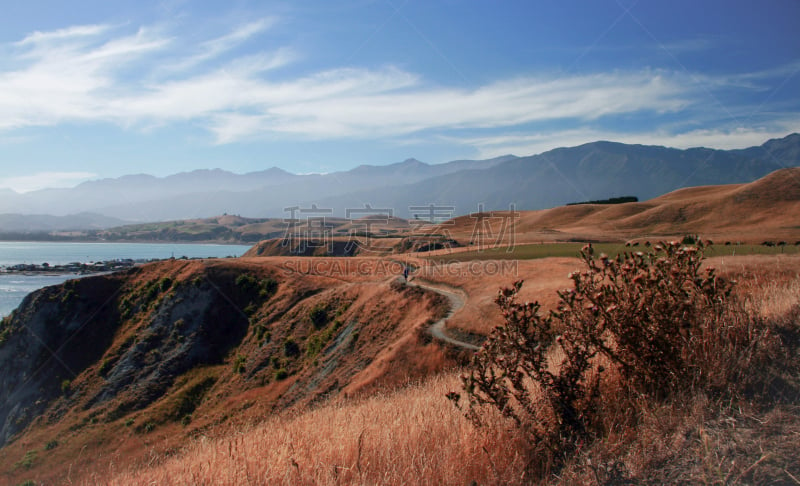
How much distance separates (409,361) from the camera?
65.8 feet

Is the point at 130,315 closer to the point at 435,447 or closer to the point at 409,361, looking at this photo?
the point at 409,361

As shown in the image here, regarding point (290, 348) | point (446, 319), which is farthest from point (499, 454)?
point (290, 348)

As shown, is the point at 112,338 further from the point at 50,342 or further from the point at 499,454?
the point at 499,454

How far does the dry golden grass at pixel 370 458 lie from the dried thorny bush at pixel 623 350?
0.48 m

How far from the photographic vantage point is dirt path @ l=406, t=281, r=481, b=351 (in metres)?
19.8

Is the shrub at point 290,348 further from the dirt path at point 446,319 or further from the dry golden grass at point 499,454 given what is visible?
the dry golden grass at point 499,454

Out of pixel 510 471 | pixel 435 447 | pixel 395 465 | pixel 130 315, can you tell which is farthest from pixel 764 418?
pixel 130 315

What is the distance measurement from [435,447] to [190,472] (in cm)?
300

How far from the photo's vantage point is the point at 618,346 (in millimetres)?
5477

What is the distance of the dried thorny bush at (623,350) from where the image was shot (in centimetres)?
497

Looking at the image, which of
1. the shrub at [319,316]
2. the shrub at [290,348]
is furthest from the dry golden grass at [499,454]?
the shrub at [319,316]

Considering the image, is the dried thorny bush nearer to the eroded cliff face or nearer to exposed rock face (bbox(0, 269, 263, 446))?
the eroded cliff face

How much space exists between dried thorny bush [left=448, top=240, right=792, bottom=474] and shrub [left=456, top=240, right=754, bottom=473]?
0.01 m

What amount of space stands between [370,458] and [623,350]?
329 cm
